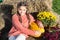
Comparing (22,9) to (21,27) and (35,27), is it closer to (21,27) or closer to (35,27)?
(21,27)

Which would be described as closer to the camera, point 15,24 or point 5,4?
point 15,24

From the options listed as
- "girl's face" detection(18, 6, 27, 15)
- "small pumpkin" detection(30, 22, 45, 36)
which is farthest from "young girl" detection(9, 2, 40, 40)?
"small pumpkin" detection(30, 22, 45, 36)

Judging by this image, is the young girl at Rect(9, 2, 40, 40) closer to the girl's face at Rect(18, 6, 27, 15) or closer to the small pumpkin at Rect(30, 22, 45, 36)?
the girl's face at Rect(18, 6, 27, 15)

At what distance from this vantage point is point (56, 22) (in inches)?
288

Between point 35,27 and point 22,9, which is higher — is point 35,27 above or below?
below

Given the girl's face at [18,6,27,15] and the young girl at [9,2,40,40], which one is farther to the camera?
the girl's face at [18,6,27,15]

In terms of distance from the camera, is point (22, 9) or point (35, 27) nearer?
point (22, 9)

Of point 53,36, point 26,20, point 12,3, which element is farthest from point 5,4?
point 53,36

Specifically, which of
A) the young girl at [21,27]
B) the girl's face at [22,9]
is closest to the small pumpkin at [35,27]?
the young girl at [21,27]

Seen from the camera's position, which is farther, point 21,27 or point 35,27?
point 35,27

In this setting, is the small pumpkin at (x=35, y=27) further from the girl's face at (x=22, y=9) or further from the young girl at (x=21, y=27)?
the girl's face at (x=22, y=9)

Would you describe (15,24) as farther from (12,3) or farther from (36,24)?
(12,3)

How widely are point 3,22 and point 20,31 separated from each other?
0.97 metres

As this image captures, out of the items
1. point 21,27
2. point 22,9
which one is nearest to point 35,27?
point 21,27
